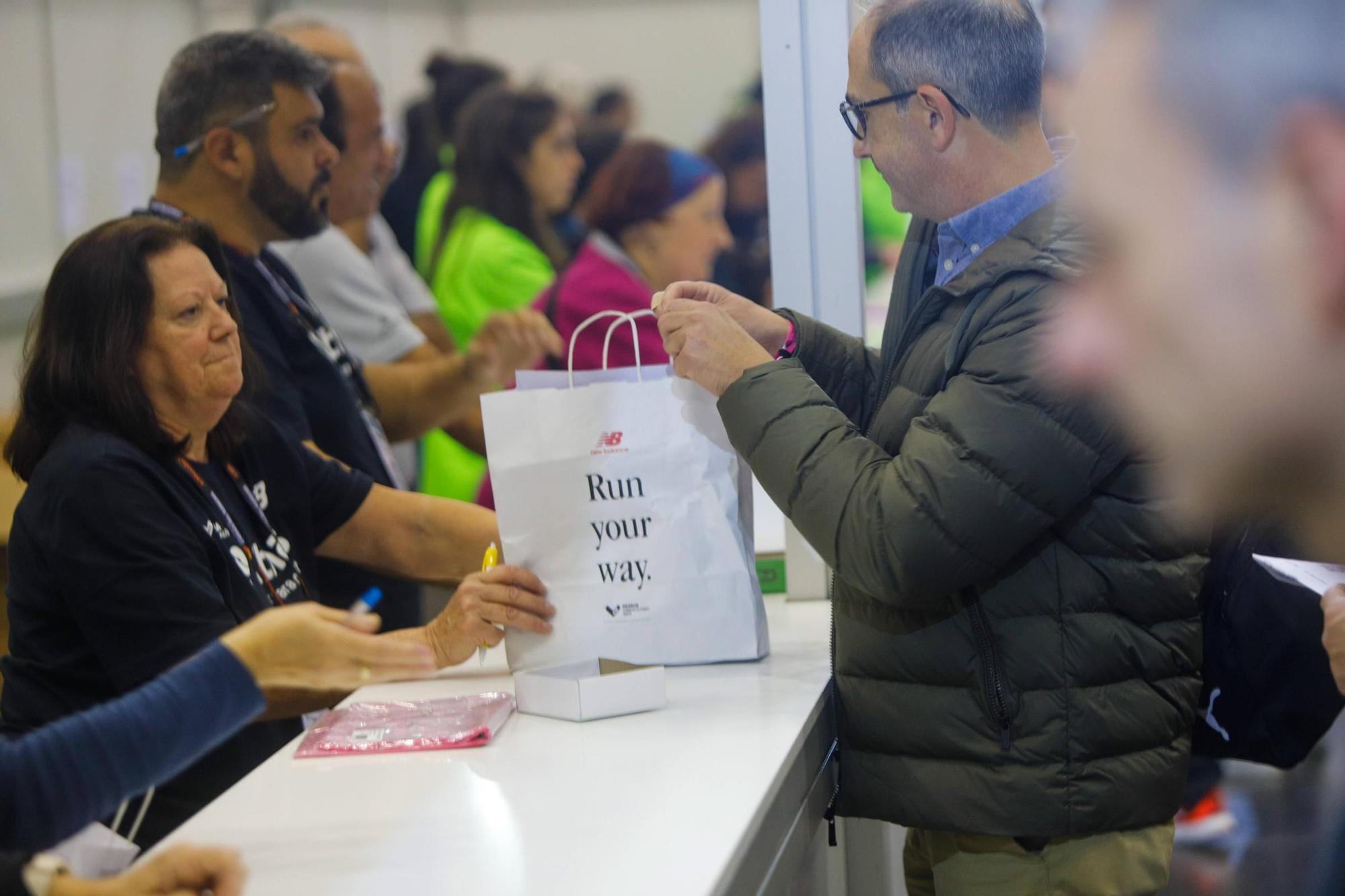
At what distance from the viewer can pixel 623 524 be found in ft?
5.30

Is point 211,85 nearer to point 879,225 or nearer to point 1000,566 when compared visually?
point 879,225

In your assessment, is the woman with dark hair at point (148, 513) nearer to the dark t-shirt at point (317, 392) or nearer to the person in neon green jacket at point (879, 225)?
the dark t-shirt at point (317, 392)

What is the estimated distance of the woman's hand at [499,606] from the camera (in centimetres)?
164

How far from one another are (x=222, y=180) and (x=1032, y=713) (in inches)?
77.6

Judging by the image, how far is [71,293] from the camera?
1.78 metres

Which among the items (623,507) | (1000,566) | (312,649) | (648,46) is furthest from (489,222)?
(312,649)

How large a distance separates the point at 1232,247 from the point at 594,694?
1.19 meters

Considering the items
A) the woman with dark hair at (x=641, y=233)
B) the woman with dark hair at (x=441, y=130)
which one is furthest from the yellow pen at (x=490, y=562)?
the woman with dark hair at (x=441, y=130)

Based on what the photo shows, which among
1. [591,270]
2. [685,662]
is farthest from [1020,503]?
[591,270]

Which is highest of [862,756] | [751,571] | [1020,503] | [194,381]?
[194,381]

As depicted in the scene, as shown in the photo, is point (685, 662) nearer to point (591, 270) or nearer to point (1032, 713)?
point (1032, 713)

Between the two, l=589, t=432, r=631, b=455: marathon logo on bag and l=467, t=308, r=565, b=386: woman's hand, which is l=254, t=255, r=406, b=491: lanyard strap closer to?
l=467, t=308, r=565, b=386: woman's hand

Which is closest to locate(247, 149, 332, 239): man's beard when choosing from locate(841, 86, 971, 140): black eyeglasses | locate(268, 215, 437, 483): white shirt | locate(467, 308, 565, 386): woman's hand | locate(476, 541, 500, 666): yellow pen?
locate(467, 308, 565, 386): woman's hand

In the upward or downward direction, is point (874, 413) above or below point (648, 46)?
below
